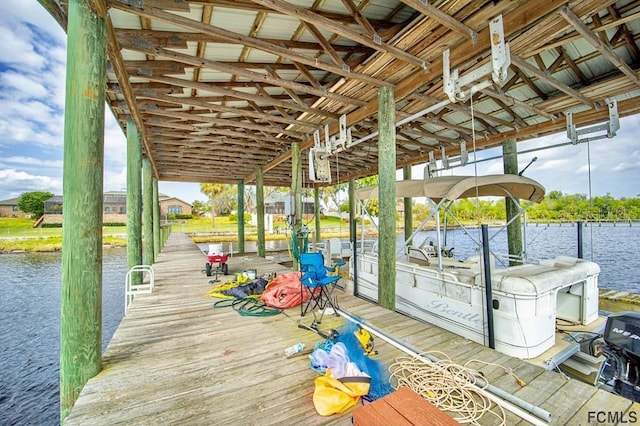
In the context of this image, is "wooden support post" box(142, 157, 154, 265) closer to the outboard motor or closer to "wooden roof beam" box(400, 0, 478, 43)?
"wooden roof beam" box(400, 0, 478, 43)

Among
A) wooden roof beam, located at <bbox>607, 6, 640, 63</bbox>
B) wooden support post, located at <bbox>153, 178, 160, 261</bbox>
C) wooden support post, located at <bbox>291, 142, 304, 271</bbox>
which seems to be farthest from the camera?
wooden support post, located at <bbox>153, 178, 160, 261</bbox>

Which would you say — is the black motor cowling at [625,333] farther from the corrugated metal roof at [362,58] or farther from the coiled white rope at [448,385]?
the corrugated metal roof at [362,58]

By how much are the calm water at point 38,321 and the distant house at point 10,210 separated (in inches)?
1415

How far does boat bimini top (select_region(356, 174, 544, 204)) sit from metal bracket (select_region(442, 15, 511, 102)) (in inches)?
50.4

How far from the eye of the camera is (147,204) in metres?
8.64

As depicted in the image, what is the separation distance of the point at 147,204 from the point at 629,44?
1163 centimetres

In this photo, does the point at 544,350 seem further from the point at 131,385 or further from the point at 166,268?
the point at 166,268

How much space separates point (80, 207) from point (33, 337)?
35.1 feet

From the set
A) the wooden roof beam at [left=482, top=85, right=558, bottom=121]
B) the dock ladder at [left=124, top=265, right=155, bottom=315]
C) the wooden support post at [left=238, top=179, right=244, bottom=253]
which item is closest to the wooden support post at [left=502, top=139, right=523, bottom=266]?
the wooden roof beam at [left=482, top=85, right=558, bottom=121]

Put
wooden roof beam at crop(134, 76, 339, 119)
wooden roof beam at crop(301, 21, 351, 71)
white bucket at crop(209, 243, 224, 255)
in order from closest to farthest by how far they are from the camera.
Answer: wooden roof beam at crop(301, 21, 351, 71) → wooden roof beam at crop(134, 76, 339, 119) → white bucket at crop(209, 243, 224, 255)

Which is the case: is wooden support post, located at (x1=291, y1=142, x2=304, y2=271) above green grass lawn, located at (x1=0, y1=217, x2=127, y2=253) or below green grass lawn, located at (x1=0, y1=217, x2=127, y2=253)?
above

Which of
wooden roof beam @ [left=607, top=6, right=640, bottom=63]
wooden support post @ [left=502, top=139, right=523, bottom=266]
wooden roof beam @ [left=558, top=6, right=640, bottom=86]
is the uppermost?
wooden roof beam @ [left=607, top=6, right=640, bottom=63]

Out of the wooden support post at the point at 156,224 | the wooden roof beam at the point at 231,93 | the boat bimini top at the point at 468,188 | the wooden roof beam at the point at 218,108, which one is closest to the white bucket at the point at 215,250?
the wooden roof beam at the point at 218,108

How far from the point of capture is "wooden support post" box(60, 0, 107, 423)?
6.87 feet
